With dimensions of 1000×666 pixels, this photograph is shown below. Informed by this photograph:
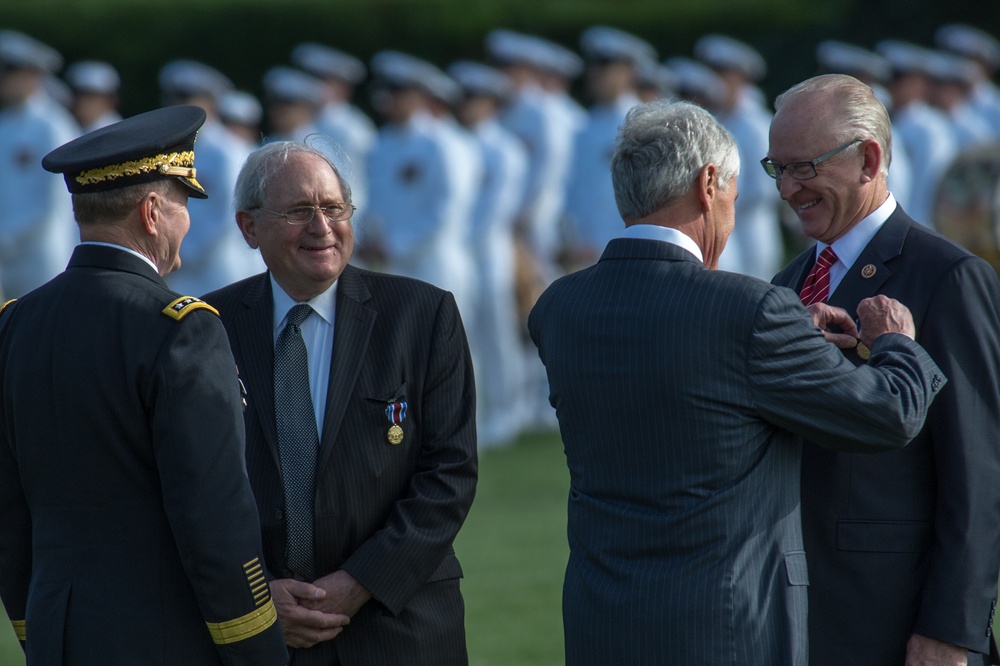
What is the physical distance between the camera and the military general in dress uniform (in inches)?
115

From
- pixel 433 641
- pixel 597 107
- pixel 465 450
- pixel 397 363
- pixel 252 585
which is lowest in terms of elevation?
pixel 433 641

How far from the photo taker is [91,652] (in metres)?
2.97

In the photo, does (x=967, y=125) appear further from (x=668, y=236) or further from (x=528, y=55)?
(x=668, y=236)

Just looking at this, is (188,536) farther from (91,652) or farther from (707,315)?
(707,315)

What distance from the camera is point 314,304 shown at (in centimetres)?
362

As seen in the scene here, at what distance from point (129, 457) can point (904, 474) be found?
168 centimetres

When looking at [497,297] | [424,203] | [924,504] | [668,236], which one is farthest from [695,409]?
[497,297]

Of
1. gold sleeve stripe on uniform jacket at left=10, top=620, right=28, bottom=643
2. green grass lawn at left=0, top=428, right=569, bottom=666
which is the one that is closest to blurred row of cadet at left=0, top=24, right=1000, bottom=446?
green grass lawn at left=0, top=428, right=569, bottom=666

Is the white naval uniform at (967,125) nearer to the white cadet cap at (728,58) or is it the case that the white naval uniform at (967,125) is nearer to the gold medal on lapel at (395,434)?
the white cadet cap at (728,58)

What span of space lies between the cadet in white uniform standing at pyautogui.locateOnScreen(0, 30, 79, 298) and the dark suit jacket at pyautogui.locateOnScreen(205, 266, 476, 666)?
7.42 meters

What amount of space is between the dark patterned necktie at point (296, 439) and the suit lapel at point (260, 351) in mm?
19

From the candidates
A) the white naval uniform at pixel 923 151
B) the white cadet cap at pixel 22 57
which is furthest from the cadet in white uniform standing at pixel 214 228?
the white naval uniform at pixel 923 151

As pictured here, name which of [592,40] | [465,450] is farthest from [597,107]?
[465,450]

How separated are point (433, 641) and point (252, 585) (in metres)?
0.67
